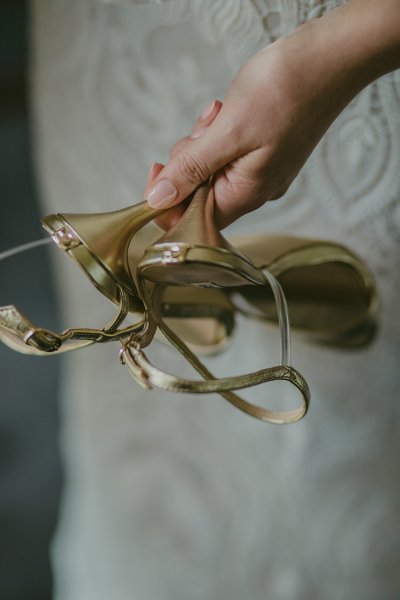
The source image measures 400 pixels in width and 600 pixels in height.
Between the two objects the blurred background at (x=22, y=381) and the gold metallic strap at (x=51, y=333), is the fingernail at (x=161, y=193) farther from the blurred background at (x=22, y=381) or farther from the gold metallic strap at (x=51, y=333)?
the blurred background at (x=22, y=381)

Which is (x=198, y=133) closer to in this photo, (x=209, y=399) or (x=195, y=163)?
(x=195, y=163)

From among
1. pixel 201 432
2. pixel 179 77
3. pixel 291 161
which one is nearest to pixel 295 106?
pixel 291 161

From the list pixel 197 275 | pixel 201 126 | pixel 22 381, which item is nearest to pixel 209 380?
pixel 197 275

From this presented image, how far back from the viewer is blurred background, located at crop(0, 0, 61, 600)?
1021 millimetres

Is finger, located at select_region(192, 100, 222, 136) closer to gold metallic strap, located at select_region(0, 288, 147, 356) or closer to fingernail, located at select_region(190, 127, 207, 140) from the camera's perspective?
fingernail, located at select_region(190, 127, 207, 140)

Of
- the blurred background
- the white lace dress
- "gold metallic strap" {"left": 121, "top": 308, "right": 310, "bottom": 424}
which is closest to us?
"gold metallic strap" {"left": 121, "top": 308, "right": 310, "bottom": 424}

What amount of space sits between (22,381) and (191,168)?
2.75ft

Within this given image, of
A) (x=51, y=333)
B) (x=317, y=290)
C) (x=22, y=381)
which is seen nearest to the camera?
(x=51, y=333)

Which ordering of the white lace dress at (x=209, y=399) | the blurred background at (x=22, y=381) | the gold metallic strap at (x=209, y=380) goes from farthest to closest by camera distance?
1. the blurred background at (x=22, y=381)
2. the white lace dress at (x=209, y=399)
3. the gold metallic strap at (x=209, y=380)

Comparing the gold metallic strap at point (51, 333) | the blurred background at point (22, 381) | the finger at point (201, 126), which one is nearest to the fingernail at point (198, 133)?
the finger at point (201, 126)

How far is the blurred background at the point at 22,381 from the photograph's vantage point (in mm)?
1021

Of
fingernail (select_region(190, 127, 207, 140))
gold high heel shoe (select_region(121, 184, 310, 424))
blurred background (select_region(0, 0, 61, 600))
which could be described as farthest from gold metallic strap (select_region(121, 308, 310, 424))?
blurred background (select_region(0, 0, 61, 600))

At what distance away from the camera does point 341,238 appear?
0.47 m

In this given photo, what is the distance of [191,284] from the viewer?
0.35 metres
